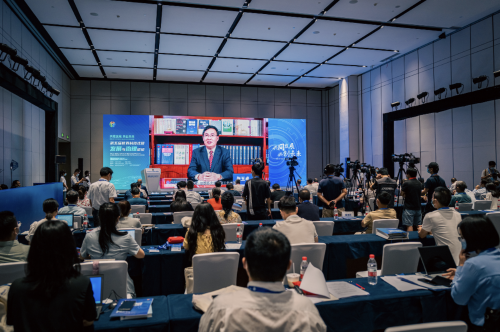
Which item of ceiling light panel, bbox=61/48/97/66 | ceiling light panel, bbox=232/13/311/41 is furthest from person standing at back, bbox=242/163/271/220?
ceiling light panel, bbox=61/48/97/66

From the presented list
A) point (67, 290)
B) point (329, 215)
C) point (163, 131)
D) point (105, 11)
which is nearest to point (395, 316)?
point (67, 290)

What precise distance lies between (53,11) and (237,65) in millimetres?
6202

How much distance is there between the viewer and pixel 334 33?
953 cm

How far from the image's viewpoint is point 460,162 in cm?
946

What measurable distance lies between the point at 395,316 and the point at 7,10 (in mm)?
9774

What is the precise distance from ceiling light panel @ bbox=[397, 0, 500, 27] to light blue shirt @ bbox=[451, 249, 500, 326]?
786 cm

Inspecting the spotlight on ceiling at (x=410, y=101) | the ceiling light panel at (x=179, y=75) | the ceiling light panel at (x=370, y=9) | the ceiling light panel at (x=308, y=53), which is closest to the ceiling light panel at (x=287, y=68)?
the ceiling light panel at (x=308, y=53)

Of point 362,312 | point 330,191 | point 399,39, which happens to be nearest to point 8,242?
point 362,312

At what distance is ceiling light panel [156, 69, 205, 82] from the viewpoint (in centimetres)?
1315

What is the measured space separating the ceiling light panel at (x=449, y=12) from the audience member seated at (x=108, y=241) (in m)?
8.43

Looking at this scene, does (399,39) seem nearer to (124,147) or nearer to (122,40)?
(122,40)

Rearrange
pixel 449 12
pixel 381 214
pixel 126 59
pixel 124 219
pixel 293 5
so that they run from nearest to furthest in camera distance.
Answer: pixel 124 219 → pixel 381 214 → pixel 293 5 → pixel 449 12 → pixel 126 59

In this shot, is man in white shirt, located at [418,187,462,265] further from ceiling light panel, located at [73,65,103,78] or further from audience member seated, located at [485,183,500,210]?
ceiling light panel, located at [73,65,103,78]

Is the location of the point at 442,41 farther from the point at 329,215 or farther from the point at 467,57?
the point at 329,215
